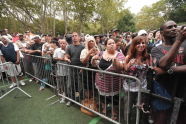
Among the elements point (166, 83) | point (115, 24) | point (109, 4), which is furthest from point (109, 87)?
A: point (115, 24)

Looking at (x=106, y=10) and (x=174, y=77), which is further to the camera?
(x=106, y=10)

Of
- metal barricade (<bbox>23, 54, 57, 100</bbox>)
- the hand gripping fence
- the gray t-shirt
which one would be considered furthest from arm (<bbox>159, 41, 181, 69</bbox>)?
metal barricade (<bbox>23, 54, 57, 100</bbox>)

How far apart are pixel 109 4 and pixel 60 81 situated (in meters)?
30.8

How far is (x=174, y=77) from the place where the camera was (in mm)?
2240

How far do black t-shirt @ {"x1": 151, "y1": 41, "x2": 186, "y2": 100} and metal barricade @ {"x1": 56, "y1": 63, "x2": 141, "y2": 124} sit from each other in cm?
108

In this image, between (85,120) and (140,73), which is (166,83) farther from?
(85,120)

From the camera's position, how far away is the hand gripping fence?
3.07 m

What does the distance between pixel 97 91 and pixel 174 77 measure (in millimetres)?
2536

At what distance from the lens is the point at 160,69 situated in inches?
88.8

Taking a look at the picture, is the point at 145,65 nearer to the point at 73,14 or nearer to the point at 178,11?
the point at 73,14

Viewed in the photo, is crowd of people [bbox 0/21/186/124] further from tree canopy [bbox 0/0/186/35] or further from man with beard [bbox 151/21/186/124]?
tree canopy [bbox 0/0/186/35]

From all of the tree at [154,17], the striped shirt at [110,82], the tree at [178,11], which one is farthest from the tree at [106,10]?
the tree at [154,17]

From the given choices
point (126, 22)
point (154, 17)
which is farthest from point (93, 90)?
point (154, 17)

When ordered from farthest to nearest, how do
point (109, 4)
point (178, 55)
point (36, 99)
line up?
point (109, 4) → point (36, 99) → point (178, 55)
